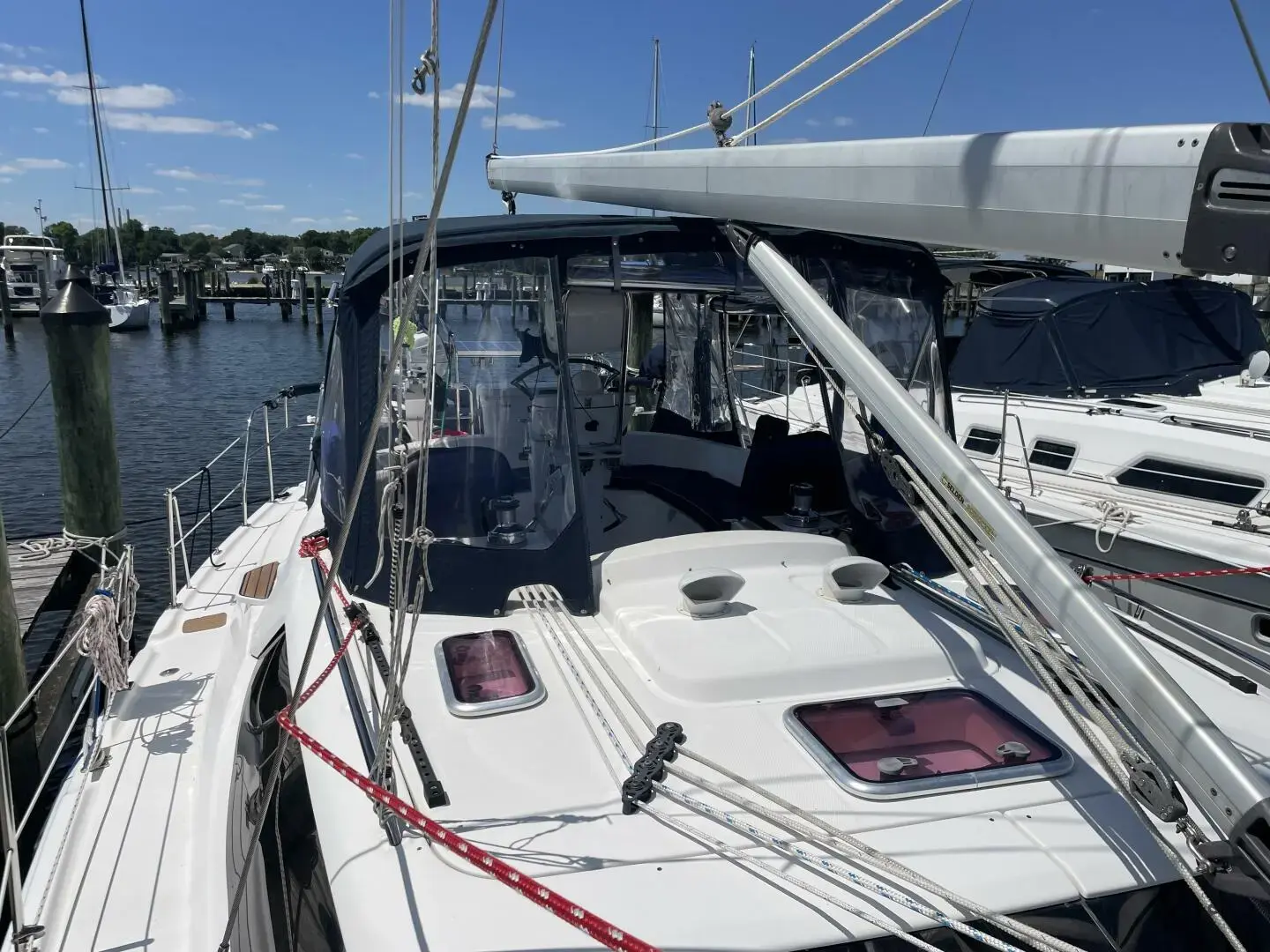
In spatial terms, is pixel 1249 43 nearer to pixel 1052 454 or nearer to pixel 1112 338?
pixel 1052 454

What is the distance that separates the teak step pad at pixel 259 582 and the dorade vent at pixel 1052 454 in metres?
6.98

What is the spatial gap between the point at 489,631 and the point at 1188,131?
8.77 ft

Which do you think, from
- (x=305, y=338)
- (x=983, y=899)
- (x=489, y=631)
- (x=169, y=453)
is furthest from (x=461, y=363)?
(x=305, y=338)

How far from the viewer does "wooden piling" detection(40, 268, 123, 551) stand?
6.85m

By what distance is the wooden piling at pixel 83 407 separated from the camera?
6.85m

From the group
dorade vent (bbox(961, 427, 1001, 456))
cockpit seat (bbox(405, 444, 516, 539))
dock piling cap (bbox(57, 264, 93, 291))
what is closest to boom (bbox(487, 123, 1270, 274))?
cockpit seat (bbox(405, 444, 516, 539))

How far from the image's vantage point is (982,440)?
380 inches

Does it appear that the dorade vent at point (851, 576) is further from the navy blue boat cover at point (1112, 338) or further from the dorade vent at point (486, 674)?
the navy blue boat cover at point (1112, 338)

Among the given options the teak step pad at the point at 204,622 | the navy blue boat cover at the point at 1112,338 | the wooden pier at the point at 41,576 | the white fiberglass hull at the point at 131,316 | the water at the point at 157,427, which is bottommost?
the water at the point at 157,427

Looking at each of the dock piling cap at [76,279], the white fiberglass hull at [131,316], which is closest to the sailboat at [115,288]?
the white fiberglass hull at [131,316]

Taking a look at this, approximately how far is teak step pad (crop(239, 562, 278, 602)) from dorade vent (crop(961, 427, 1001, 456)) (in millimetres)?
7123

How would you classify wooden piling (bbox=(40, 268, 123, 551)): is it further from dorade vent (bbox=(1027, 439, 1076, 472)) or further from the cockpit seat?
dorade vent (bbox=(1027, 439, 1076, 472))

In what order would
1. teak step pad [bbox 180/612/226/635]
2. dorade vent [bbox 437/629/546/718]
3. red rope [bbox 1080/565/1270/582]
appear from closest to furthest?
dorade vent [bbox 437/629/546/718]
red rope [bbox 1080/565/1270/582]
teak step pad [bbox 180/612/226/635]

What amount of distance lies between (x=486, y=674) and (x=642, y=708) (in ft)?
1.87
